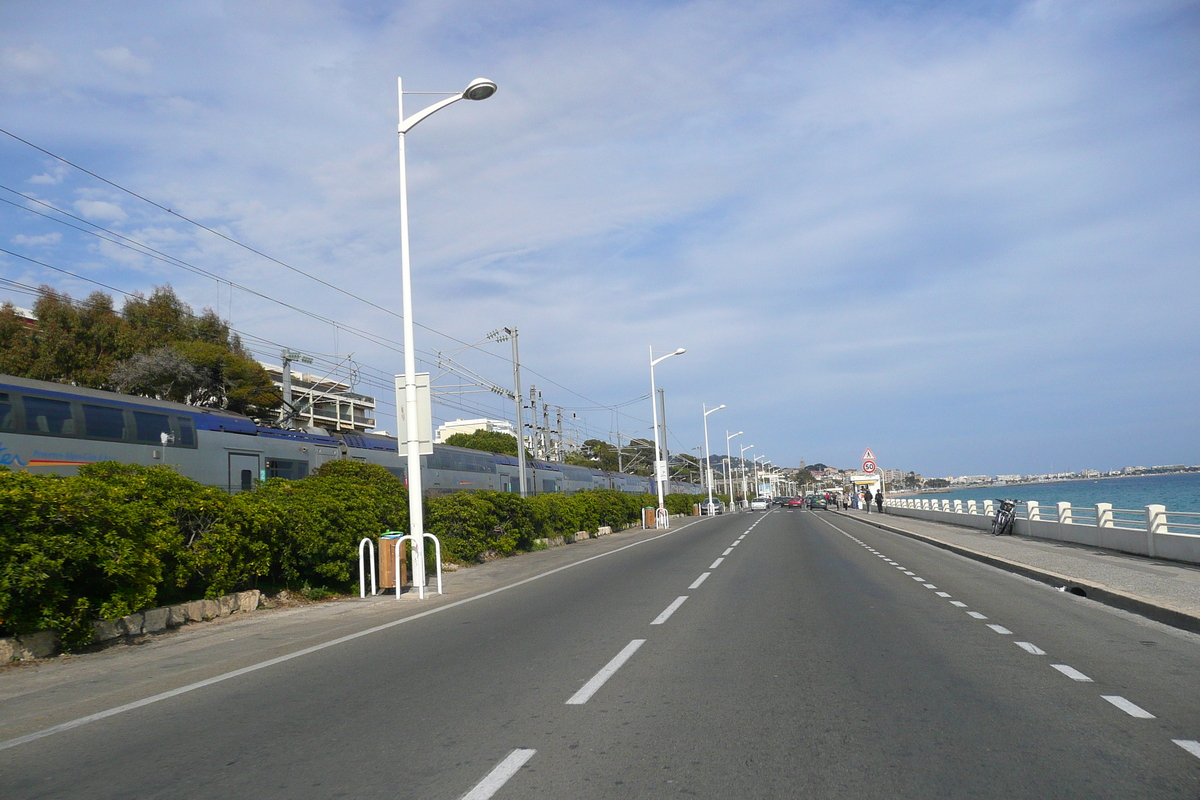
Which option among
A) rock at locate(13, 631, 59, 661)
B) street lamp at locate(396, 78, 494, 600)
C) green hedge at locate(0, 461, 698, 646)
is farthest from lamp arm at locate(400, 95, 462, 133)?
rock at locate(13, 631, 59, 661)

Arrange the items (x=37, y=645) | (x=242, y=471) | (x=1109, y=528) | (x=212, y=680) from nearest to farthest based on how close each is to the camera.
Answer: (x=212, y=680)
(x=37, y=645)
(x=1109, y=528)
(x=242, y=471)

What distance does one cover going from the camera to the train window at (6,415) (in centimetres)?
2166

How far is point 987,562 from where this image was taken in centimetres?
1939

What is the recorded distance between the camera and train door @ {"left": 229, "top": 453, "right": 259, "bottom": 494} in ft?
96.4

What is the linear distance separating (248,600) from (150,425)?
16326mm

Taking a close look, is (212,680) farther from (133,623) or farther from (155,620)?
(155,620)

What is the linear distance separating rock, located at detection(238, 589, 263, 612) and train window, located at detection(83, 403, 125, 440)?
14.6 m

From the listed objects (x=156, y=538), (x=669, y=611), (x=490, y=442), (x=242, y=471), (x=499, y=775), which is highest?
(x=490, y=442)

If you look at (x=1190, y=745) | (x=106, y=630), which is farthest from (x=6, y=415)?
(x=1190, y=745)

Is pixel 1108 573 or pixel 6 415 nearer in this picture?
pixel 1108 573

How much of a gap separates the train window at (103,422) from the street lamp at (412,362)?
1381cm

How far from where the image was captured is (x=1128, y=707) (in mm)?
6121

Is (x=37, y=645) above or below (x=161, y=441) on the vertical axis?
below

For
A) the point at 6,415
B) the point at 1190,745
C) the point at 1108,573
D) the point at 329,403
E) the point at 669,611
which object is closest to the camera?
the point at 1190,745
